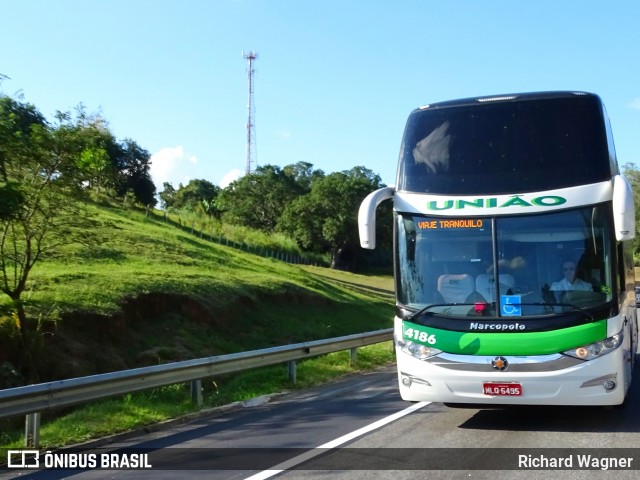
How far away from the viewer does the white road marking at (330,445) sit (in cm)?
679

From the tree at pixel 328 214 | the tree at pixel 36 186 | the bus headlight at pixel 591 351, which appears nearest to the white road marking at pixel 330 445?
the bus headlight at pixel 591 351

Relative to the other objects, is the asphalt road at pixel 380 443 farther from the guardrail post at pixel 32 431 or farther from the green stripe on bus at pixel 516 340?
the green stripe on bus at pixel 516 340

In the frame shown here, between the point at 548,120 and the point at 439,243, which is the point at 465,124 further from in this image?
the point at 439,243

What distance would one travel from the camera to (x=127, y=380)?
9469 millimetres

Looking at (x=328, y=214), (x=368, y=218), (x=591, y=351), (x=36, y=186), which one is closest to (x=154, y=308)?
(x=36, y=186)

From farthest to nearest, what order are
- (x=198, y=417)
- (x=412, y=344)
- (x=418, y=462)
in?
(x=198, y=417) < (x=412, y=344) < (x=418, y=462)

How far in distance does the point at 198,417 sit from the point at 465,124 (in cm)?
543

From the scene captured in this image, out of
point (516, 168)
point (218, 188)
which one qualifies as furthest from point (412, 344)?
point (218, 188)

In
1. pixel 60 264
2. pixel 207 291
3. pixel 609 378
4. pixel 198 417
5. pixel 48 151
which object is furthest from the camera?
pixel 207 291

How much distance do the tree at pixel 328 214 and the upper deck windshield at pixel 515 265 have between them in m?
61.2

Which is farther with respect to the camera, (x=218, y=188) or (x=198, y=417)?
(x=218, y=188)

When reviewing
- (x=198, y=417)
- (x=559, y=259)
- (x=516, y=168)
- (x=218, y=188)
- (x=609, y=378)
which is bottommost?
(x=198, y=417)

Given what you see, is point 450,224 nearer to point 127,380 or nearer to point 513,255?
point 513,255

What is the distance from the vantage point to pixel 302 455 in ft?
24.6
